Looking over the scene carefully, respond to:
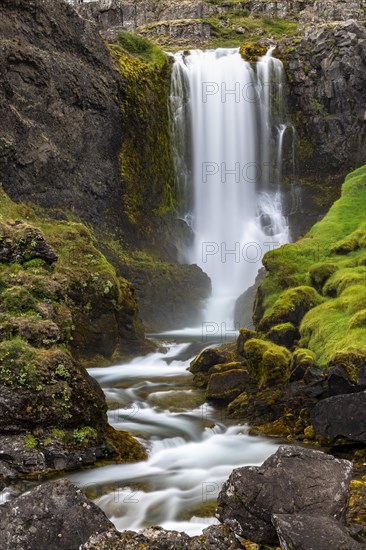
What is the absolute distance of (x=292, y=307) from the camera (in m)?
15.2

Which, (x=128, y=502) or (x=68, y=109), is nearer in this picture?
(x=128, y=502)

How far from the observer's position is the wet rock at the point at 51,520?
20.0 ft

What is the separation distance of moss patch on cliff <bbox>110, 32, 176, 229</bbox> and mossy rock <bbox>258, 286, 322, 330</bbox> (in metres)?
12.4

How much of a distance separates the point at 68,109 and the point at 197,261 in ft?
31.6

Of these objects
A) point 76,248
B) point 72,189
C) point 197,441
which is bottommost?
point 197,441

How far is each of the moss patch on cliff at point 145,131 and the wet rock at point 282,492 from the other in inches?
805

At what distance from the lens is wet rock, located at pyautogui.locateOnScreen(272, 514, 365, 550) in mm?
5469

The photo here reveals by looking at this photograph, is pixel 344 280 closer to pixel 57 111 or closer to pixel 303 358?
pixel 303 358

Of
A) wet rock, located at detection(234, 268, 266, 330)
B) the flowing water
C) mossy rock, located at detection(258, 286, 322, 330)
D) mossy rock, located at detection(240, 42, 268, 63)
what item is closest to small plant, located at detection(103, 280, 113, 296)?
the flowing water

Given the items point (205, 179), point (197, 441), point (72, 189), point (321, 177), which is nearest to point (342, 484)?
point (197, 441)

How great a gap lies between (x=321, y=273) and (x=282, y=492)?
10715 mm

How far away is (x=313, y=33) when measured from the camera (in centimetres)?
3559

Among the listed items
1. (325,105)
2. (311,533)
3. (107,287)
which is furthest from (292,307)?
(325,105)

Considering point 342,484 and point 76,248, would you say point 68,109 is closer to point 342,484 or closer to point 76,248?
point 76,248
